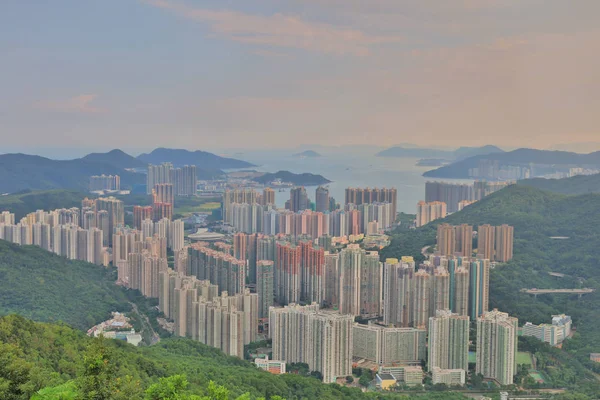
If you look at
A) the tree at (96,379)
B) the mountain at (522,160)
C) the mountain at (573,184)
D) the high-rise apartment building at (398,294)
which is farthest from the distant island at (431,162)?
the tree at (96,379)

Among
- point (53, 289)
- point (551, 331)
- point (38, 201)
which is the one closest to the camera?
point (551, 331)

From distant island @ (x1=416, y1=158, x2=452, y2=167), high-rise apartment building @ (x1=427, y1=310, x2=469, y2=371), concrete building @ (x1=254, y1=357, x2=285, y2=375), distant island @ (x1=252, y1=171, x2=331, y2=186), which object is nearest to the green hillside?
concrete building @ (x1=254, y1=357, x2=285, y2=375)

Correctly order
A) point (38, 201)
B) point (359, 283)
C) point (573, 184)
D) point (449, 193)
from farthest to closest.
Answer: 1. point (449, 193)
2. point (38, 201)
3. point (573, 184)
4. point (359, 283)

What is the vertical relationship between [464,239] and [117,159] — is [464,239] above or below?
below

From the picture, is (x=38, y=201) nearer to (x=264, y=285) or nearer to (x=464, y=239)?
(x=264, y=285)

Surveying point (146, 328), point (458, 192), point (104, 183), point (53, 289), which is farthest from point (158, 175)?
point (146, 328)

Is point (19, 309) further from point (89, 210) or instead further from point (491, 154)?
point (491, 154)
